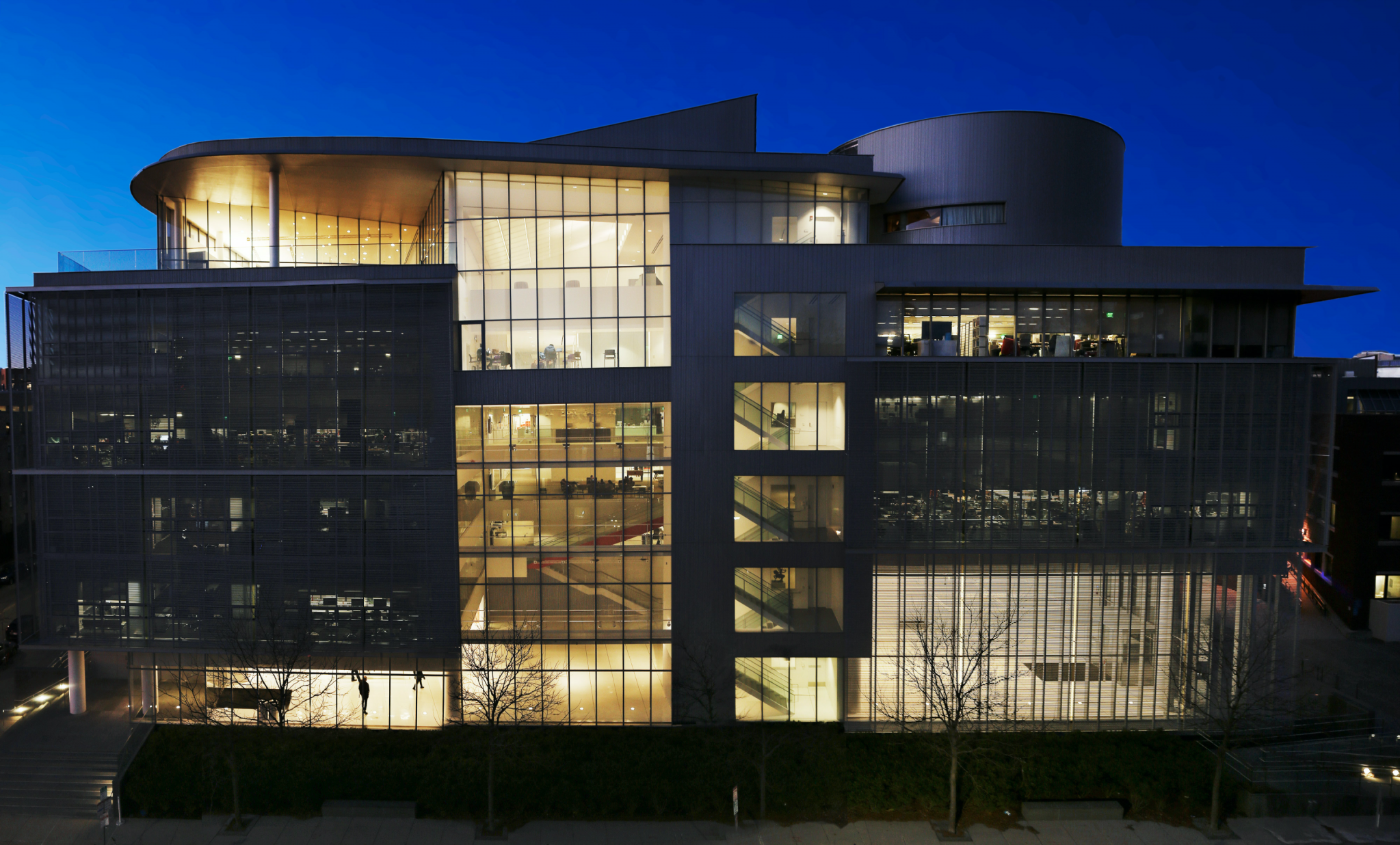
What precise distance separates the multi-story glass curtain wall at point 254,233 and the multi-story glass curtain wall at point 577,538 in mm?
9168

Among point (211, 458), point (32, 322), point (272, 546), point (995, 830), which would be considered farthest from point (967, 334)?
point (32, 322)

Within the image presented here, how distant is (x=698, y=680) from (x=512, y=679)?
676 centimetres

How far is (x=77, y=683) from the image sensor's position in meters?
23.8

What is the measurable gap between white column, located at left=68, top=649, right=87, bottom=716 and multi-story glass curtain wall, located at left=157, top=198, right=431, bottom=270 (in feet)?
52.4

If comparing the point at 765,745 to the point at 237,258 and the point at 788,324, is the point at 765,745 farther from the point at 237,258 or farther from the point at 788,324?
the point at 237,258

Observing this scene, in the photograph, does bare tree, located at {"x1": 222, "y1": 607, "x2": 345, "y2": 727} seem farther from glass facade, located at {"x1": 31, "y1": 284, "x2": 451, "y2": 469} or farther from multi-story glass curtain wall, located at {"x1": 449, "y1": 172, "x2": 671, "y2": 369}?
multi-story glass curtain wall, located at {"x1": 449, "y1": 172, "x2": 671, "y2": 369}

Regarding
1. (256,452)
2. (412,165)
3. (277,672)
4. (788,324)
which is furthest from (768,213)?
(277,672)

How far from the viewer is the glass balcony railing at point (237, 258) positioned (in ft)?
74.5

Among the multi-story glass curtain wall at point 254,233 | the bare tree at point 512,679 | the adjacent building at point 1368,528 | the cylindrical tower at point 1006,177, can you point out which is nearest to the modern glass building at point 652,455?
the bare tree at point 512,679

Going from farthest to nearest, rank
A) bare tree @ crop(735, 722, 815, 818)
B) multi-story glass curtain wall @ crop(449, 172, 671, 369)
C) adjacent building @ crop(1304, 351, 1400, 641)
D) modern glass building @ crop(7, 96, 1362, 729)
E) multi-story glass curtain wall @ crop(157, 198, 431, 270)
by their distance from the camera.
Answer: adjacent building @ crop(1304, 351, 1400, 641) → multi-story glass curtain wall @ crop(157, 198, 431, 270) → multi-story glass curtain wall @ crop(449, 172, 671, 369) → modern glass building @ crop(7, 96, 1362, 729) → bare tree @ crop(735, 722, 815, 818)

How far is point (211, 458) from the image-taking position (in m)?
22.8

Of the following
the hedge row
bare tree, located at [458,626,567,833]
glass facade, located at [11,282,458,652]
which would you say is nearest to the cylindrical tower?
the hedge row

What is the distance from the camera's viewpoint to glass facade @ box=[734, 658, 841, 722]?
76.6 feet

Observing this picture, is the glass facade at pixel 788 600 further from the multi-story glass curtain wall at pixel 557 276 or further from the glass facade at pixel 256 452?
the glass facade at pixel 256 452
